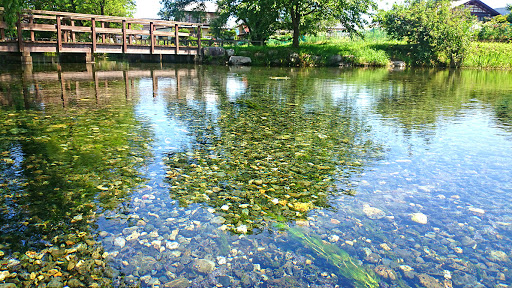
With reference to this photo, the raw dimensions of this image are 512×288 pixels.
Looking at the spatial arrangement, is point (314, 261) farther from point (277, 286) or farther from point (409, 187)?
point (409, 187)

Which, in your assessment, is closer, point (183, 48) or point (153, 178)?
point (153, 178)

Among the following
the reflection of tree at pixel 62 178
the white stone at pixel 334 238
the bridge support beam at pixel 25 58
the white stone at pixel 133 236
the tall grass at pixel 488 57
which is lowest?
the white stone at pixel 334 238

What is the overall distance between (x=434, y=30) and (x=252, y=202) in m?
32.8

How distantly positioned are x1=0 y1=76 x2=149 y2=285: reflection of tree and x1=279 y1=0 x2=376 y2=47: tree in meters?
23.8

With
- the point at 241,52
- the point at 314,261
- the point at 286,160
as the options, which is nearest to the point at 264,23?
the point at 241,52

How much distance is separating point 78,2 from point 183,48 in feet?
34.4

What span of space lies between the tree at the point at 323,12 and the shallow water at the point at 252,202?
75.0 feet

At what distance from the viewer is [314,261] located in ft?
8.01

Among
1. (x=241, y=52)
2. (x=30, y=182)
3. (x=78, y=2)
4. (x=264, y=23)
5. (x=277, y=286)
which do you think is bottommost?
(x=277, y=286)

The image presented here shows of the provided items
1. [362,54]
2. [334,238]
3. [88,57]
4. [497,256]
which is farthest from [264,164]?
[362,54]

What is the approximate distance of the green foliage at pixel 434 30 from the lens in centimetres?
3070

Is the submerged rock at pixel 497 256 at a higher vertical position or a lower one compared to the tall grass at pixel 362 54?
lower

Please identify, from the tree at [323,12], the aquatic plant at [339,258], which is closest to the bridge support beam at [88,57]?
the tree at [323,12]

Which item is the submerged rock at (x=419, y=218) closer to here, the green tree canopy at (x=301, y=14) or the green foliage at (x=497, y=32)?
the green tree canopy at (x=301, y=14)
